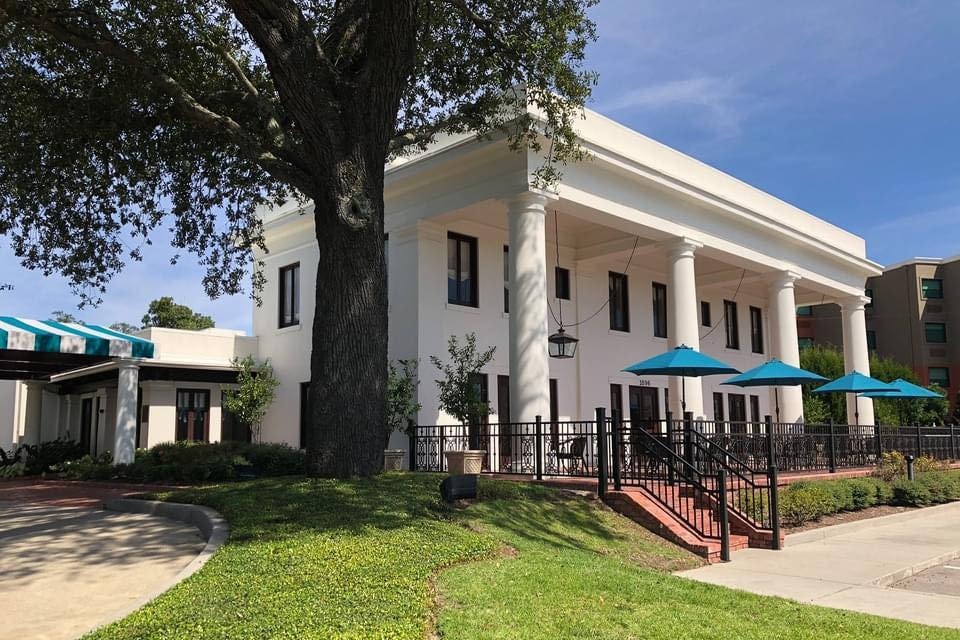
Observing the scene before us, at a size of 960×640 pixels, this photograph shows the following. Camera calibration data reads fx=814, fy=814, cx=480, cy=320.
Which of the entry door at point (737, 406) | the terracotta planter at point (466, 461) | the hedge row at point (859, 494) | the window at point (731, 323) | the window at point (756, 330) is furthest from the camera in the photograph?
the window at point (756, 330)

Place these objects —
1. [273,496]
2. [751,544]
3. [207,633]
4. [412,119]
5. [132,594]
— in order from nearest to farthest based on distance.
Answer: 1. [207,633]
2. [132,594]
3. [273,496]
4. [751,544]
5. [412,119]

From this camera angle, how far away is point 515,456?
16.1 meters

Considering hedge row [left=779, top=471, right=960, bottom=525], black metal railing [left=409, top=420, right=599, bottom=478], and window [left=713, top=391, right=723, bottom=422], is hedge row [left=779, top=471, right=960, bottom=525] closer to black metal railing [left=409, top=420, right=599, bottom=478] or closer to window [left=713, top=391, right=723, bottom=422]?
black metal railing [left=409, top=420, right=599, bottom=478]

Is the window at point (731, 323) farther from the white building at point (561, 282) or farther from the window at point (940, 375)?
Answer: the window at point (940, 375)

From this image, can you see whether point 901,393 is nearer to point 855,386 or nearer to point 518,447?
point 855,386

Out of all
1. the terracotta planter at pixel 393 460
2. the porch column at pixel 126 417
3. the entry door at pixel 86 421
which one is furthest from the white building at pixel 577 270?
the entry door at pixel 86 421

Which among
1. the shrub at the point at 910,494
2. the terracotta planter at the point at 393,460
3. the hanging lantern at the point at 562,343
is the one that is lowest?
the shrub at the point at 910,494

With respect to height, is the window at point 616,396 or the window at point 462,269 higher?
the window at point 462,269

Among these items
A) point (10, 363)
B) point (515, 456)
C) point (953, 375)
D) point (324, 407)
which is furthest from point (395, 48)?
point (953, 375)

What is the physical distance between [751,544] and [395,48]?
9.18 meters

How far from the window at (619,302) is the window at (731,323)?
6.46 m

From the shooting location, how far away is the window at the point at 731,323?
30656 mm

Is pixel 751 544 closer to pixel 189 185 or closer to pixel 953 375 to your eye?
pixel 189 185

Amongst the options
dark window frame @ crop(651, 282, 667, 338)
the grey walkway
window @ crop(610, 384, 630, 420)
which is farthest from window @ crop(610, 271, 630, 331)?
the grey walkway
